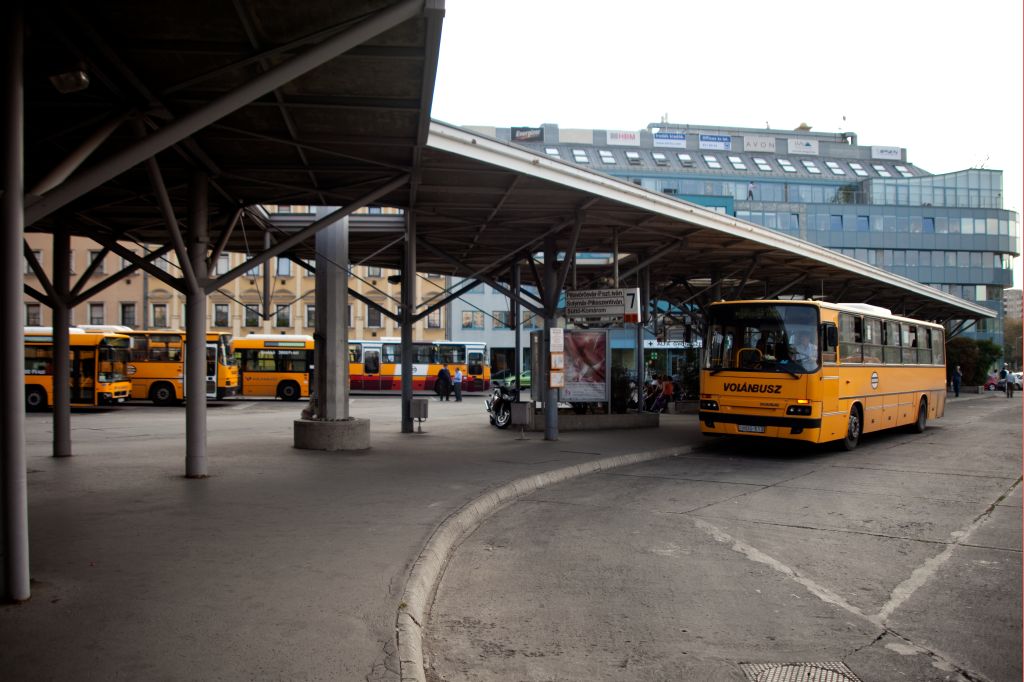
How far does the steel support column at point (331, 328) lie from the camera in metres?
14.9

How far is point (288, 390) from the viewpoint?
126ft

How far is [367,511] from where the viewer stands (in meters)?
8.71

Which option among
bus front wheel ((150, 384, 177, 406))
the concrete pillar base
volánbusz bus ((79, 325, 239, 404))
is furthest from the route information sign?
bus front wheel ((150, 384, 177, 406))

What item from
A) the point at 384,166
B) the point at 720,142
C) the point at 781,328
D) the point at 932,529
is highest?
the point at 720,142

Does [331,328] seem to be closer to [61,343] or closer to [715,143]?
[61,343]

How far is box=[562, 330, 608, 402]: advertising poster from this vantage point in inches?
767

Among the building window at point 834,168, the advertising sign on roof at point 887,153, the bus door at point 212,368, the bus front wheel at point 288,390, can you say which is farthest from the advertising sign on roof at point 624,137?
the bus door at point 212,368

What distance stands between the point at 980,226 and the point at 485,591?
278ft

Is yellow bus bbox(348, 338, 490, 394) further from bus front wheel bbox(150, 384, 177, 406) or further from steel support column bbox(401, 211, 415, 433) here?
steel support column bbox(401, 211, 415, 433)

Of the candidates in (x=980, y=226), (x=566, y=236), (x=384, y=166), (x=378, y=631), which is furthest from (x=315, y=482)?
(x=980, y=226)

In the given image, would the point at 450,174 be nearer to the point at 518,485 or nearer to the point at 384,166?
the point at 384,166

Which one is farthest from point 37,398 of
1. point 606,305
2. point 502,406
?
point 606,305

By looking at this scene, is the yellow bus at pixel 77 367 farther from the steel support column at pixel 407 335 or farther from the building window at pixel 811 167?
the building window at pixel 811 167

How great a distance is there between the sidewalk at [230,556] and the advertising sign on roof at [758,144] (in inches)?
2919
